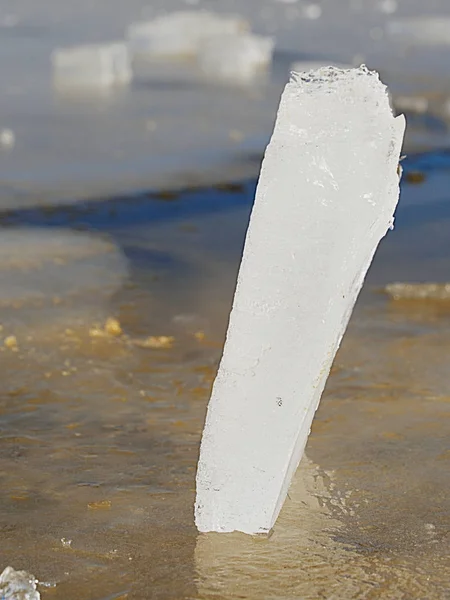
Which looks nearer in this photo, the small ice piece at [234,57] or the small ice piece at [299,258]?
the small ice piece at [299,258]

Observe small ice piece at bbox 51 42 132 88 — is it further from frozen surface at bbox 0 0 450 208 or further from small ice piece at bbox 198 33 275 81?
small ice piece at bbox 198 33 275 81

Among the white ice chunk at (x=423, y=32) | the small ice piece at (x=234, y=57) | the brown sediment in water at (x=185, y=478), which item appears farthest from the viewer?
the white ice chunk at (x=423, y=32)

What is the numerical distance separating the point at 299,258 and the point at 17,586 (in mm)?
→ 652

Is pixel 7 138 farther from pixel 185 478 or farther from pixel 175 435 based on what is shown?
pixel 185 478

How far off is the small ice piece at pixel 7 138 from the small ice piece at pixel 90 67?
1.77 metres

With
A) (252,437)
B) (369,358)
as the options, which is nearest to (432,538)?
(252,437)

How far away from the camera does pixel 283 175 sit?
1552 mm

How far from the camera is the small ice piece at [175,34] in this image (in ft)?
30.6

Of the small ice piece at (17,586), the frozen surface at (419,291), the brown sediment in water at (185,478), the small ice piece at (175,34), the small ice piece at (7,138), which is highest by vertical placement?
the small ice piece at (17,586)

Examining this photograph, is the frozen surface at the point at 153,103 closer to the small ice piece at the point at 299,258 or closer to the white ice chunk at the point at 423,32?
the white ice chunk at the point at 423,32

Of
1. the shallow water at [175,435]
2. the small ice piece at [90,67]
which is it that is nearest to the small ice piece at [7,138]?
the shallow water at [175,435]

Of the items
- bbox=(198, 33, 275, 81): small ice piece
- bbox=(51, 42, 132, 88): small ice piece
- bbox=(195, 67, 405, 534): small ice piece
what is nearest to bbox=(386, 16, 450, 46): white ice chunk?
bbox=(198, 33, 275, 81): small ice piece

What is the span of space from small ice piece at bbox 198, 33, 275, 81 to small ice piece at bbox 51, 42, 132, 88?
0.82 metres

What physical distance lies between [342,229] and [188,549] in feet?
1.97
